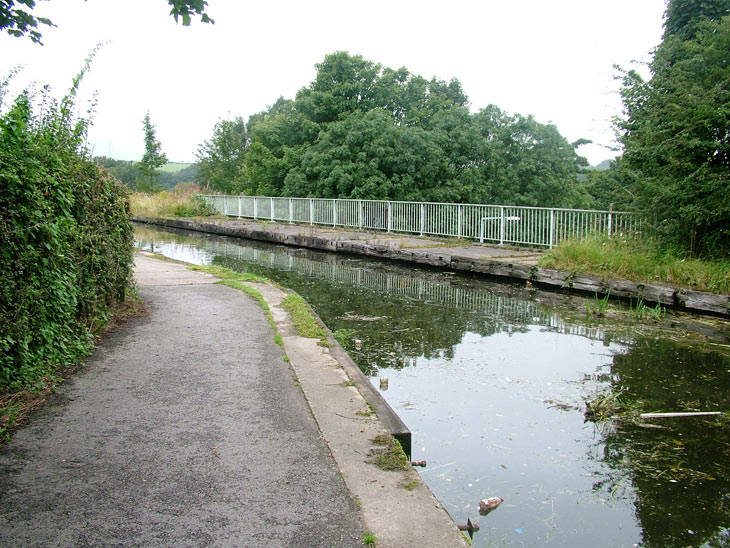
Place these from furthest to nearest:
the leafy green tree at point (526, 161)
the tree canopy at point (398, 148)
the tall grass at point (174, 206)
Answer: the tall grass at point (174, 206)
the leafy green tree at point (526, 161)
the tree canopy at point (398, 148)

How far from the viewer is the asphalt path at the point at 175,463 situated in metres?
2.93

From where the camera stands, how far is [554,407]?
18.4 feet

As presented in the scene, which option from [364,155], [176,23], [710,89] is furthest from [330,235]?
[176,23]

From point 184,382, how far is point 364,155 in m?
24.9

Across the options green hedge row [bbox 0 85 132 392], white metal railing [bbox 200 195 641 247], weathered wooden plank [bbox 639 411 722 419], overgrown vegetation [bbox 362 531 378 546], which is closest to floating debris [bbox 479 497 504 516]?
overgrown vegetation [bbox 362 531 378 546]

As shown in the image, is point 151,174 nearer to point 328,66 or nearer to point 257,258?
point 328,66

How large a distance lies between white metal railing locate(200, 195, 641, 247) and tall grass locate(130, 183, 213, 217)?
619 cm

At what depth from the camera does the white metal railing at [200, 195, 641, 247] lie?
14531 millimetres

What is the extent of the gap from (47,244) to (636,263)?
33.0ft

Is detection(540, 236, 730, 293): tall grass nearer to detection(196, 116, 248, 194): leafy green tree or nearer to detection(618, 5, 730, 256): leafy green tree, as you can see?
detection(618, 5, 730, 256): leafy green tree

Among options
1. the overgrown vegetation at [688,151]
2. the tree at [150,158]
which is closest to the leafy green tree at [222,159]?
the tree at [150,158]

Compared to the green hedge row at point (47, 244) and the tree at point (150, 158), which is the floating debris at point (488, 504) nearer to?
the green hedge row at point (47, 244)

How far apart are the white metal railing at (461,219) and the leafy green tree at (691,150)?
1.29m

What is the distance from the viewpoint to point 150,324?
751 cm
